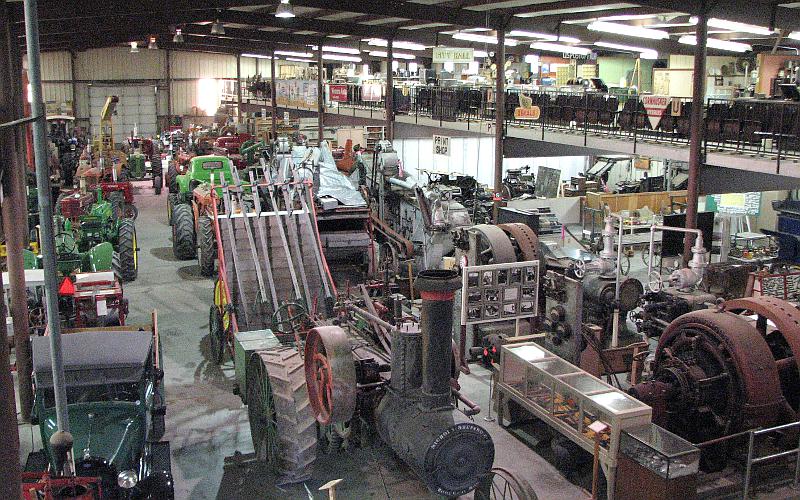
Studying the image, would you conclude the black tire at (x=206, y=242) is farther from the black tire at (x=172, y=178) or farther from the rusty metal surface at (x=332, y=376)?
the rusty metal surface at (x=332, y=376)

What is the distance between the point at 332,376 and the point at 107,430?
224 cm

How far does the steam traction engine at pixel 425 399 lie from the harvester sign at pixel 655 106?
9.72 meters

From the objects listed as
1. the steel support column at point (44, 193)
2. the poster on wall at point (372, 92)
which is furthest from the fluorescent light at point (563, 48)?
the steel support column at point (44, 193)

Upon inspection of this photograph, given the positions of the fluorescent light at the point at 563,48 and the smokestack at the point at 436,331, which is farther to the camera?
the fluorescent light at the point at 563,48

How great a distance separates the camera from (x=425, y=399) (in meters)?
6.93

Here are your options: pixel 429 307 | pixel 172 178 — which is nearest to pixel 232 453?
pixel 429 307

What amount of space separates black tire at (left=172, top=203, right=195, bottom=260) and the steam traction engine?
11.9m

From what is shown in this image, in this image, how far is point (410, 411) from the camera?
23.0 feet

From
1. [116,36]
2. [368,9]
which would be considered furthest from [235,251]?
[116,36]

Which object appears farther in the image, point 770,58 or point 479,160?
point 479,160

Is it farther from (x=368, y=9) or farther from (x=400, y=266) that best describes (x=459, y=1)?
(x=400, y=266)

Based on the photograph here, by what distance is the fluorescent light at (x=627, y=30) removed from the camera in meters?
21.6

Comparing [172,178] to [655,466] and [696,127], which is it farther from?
[655,466]

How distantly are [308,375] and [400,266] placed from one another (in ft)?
26.8
